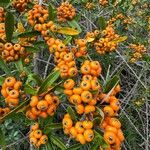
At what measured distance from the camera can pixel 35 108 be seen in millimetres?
2154

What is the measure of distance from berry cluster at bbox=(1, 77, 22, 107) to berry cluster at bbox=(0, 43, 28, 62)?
0.43 metres

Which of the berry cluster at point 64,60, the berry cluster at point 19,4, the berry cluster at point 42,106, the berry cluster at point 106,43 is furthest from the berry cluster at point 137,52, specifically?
the berry cluster at point 42,106

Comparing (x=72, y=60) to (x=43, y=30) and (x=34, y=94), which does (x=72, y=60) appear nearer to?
(x=34, y=94)

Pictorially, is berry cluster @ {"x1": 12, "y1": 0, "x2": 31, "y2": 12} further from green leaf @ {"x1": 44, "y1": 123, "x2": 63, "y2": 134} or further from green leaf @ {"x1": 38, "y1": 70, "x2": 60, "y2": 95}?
green leaf @ {"x1": 44, "y1": 123, "x2": 63, "y2": 134}

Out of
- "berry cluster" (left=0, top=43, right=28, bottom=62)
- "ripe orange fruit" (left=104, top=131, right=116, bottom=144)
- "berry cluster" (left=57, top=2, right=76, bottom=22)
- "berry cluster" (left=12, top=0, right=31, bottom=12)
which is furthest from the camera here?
"berry cluster" (left=57, top=2, right=76, bottom=22)

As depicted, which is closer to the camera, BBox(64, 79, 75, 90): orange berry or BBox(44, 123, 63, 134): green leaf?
BBox(64, 79, 75, 90): orange berry

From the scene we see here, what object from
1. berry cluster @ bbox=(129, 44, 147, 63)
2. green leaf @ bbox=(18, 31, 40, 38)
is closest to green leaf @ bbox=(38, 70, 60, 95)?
green leaf @ bbox=(18, 31, 40, 38)

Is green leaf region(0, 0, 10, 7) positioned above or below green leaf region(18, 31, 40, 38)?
above

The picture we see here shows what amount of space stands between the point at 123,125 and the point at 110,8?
2.01m

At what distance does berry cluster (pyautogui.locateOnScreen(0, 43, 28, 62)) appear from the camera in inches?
102

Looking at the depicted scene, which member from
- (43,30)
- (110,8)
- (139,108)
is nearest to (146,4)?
(110,8)

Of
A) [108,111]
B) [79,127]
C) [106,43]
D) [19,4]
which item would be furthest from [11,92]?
[106,43]

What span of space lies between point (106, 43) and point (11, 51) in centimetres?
144

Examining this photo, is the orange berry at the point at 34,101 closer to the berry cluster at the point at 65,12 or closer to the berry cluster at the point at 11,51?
the berry cluster at the point at 11,51
